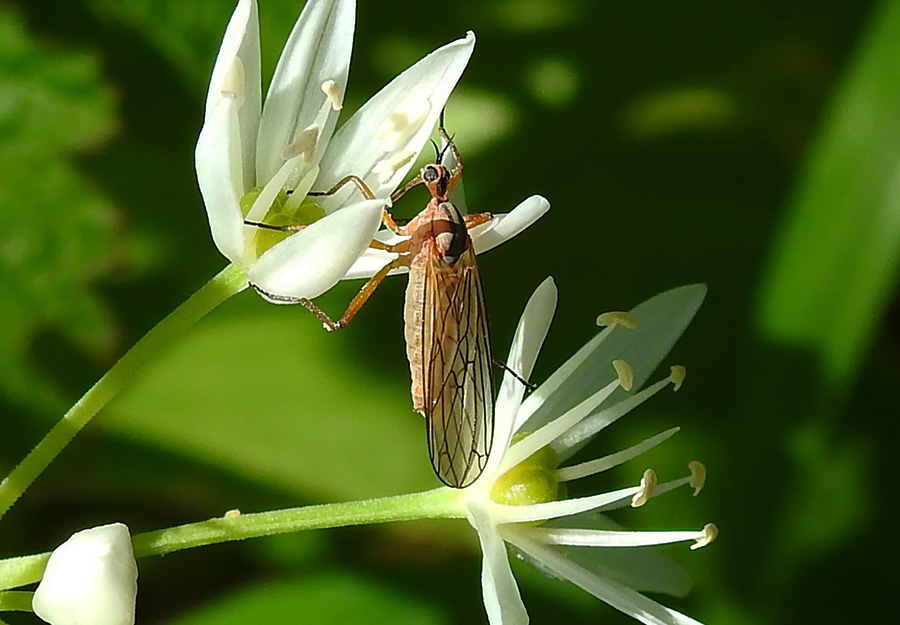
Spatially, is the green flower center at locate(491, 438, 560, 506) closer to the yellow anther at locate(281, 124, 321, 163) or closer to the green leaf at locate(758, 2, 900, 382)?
the yellow anther at locate(281, 124, 321, 163)

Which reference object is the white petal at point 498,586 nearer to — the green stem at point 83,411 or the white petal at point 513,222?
the white petal at point 513,222

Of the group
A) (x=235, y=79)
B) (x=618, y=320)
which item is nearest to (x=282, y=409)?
(x=618, y=320)

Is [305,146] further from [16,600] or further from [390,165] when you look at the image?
[16,600]

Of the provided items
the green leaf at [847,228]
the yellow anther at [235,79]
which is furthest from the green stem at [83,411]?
the green leaf at [847,228]

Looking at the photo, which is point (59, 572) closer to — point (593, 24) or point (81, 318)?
point (81, 318)

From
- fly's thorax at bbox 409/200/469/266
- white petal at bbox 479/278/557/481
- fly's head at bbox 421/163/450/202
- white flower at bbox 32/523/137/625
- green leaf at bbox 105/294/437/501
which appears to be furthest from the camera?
green leaf at bbox 105/294/437/501

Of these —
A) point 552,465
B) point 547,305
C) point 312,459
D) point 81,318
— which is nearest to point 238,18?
point 547,305

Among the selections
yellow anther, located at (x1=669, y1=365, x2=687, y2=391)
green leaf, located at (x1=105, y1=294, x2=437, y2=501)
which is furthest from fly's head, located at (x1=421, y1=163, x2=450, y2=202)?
green leaf, located at (x1=105, y1=294, x2=437, y2=501)
